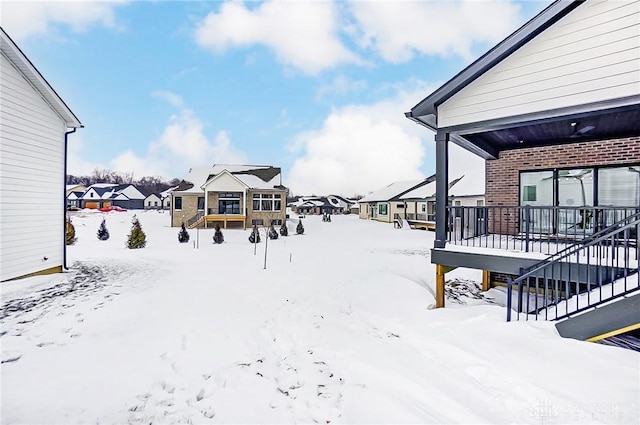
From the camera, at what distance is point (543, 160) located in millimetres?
8203

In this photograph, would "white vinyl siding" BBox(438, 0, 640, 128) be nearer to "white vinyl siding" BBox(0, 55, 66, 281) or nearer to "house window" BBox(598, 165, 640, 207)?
"house window" BBox(598, 165, 640, 207)

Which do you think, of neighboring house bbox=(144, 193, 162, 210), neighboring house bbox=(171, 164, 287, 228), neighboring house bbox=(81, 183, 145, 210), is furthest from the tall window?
neighboring house bbox=(144, 193, 162, 210)

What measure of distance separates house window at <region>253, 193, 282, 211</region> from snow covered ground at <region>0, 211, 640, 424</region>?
17505 mm

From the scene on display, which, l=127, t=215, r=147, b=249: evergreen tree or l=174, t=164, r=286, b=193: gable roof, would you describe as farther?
l=174, t=164, r=286, b=193: gable roof

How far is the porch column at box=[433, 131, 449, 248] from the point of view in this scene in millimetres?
6465

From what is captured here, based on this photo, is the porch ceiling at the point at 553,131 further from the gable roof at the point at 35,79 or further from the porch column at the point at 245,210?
the porch column at the point at 245,210

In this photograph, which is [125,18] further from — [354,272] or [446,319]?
[446,319]

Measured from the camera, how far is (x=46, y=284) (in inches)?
293

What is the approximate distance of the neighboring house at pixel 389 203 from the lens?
33875mm

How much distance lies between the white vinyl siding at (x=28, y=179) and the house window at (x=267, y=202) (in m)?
15.9

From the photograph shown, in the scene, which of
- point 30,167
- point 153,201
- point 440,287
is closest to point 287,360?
point 440,287

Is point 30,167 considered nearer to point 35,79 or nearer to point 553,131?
point 35,79

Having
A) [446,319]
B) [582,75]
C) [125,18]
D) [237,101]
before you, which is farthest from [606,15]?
[237,101]

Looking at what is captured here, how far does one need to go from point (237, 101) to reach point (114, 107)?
7748mm
